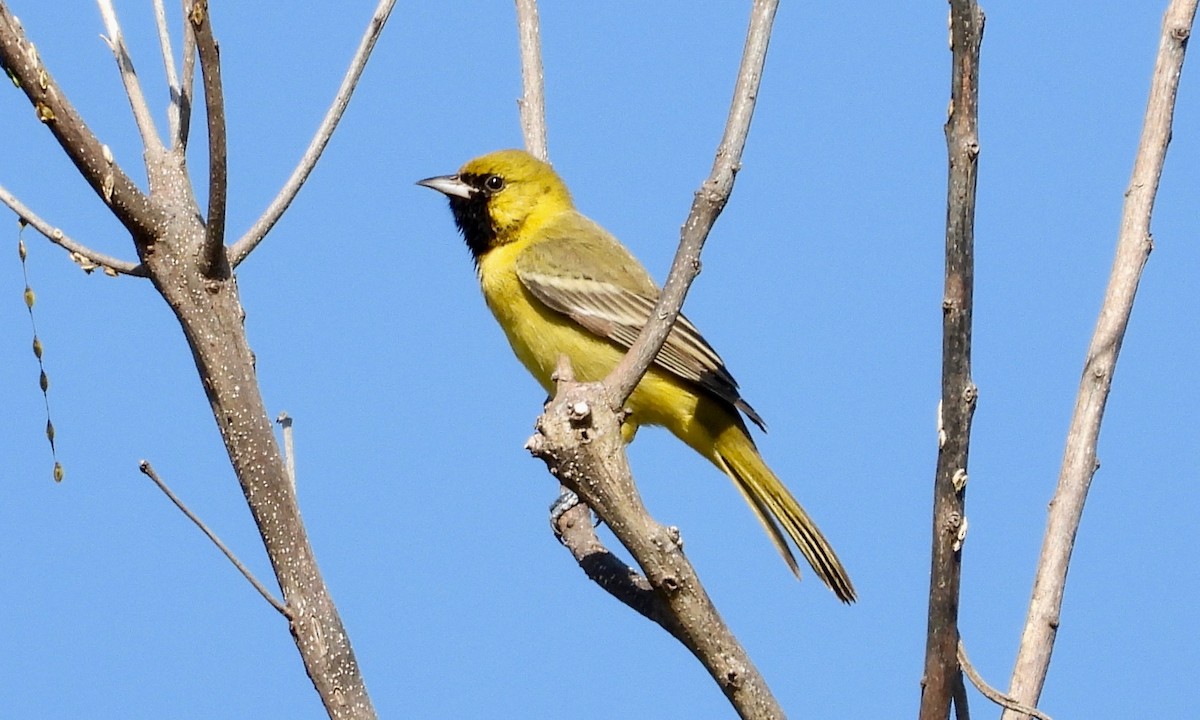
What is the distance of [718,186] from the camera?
3109 mm

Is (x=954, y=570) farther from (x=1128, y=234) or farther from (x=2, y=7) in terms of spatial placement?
(x=2, y=7)

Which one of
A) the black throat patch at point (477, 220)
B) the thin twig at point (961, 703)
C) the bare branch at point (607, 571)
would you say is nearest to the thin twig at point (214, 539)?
the bare branch at point (607, 571)

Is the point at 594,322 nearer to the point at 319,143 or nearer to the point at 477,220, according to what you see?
the point at 477,220

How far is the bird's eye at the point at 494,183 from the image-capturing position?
20.5 feet

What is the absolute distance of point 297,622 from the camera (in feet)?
10.1

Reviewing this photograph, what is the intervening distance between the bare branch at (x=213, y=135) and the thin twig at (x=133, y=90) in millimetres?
495

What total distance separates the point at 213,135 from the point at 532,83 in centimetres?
236

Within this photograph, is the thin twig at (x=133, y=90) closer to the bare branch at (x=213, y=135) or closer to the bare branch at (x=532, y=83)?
the bare branch at (x=213, y=135)

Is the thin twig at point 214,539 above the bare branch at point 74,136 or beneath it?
beneath

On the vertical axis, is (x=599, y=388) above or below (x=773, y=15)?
below

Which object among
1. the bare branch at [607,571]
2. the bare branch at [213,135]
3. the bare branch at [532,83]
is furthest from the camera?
the bare branch at [532,83]

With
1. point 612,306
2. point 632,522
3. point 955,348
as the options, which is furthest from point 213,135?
point 612,306

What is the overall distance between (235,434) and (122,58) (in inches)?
41.8

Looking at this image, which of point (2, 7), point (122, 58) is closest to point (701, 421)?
point (122, 58)
